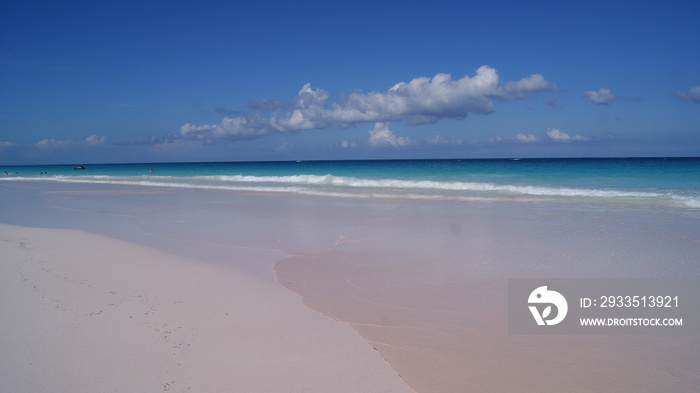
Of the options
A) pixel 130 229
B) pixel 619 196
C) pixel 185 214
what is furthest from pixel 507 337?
pixel 619 196

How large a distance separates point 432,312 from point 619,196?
56.5ft

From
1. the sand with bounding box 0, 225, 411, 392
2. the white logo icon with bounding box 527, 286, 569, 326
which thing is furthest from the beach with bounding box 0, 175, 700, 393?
the white logo icon with bounding box 527, 286, 569, 326

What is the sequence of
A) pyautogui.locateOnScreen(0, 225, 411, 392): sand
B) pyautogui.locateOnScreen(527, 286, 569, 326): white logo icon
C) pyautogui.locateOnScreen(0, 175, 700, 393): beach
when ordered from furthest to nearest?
pyautogui.locateOnScreen(527, 286, 569, 326): white logo icon → pyautogui.locateOnScreen(0, 175, 700, 393): beach → pyautogui.locateOnScreen(0, 225, 411, 392): sand

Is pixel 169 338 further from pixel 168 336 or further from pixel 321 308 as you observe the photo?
pixel 321 308

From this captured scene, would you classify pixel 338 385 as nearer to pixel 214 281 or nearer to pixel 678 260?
pixel 214 281

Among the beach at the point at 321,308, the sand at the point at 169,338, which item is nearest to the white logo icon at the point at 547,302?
the beach at the point at 321,308

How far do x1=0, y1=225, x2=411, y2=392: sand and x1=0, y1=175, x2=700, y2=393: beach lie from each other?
0.06 ft

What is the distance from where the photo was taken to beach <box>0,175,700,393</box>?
3623 millimetres

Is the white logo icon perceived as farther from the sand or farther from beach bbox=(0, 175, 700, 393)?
the sand

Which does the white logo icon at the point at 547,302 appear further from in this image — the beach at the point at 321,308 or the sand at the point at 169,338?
the sand at the point at 169,338

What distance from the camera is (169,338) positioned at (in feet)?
14.0

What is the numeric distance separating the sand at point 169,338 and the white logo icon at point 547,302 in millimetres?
2162

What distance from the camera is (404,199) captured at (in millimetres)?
18766

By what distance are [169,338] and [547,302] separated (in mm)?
4364
